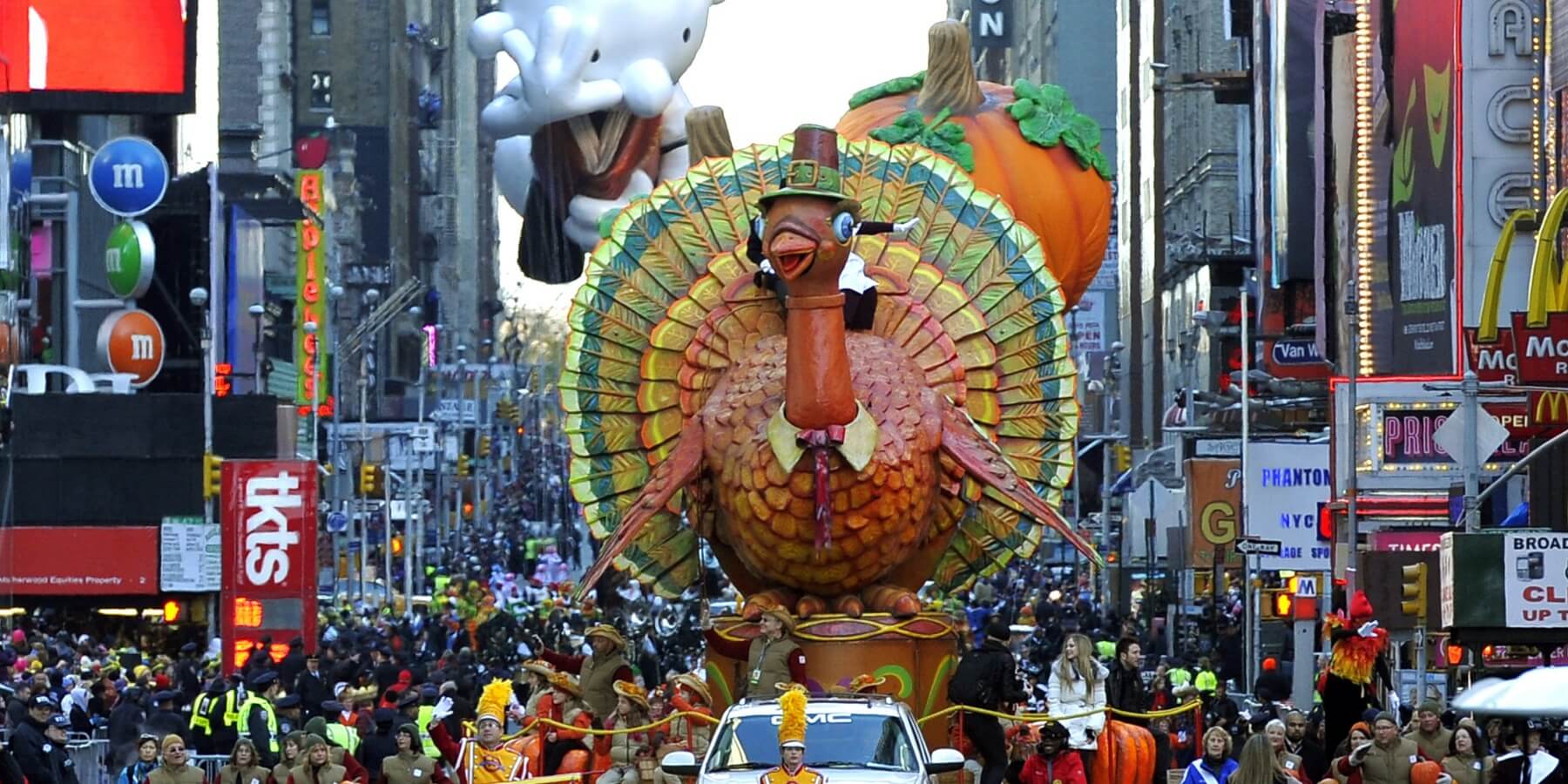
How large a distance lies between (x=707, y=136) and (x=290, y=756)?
1240 cm

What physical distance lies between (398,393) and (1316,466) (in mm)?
100076

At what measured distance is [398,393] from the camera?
135 meters

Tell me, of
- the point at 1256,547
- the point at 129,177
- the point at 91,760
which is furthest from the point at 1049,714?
the point at 129,177

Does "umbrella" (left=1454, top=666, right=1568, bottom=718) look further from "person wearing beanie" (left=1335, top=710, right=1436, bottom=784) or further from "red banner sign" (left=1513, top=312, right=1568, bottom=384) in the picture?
"red banner sign" (left=1513, top=312, right=1568, bottom=384)

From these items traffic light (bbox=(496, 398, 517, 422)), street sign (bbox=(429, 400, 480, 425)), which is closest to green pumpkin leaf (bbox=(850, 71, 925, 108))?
street sign (bbox=(429, 400, 480, 425))

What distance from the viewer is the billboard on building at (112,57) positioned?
6388 centimetres

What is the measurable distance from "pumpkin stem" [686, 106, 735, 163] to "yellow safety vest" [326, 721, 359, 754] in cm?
887

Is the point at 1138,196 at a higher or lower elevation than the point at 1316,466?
higher

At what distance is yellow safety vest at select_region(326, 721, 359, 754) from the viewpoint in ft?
76.3

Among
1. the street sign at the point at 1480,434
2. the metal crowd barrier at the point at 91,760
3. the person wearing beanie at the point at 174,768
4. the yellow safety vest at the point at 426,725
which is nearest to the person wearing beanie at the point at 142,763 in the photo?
the metal crowd barrier at the point at 91,760

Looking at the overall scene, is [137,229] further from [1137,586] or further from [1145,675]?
[1145,675]

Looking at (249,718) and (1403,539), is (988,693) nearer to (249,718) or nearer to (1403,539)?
(249,718)

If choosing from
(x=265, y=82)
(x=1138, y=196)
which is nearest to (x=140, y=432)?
(x=1138, y=196)

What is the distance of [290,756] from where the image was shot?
20.3m
